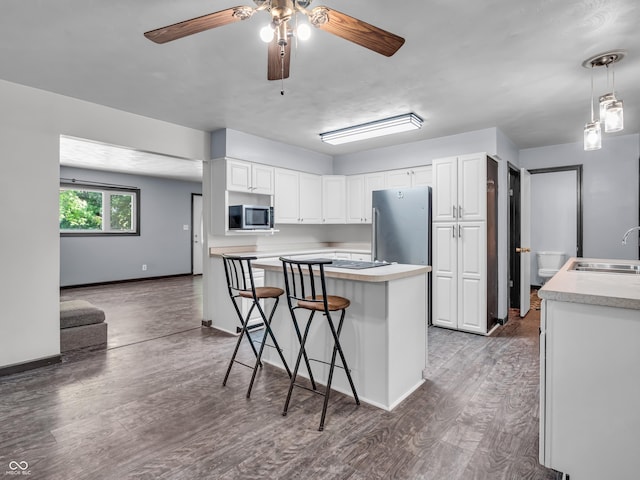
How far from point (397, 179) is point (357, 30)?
3468 millimetres

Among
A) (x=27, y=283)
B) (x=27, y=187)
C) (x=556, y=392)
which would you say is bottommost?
(x=556, y=392)

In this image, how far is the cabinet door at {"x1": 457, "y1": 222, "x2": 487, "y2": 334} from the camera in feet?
12.9

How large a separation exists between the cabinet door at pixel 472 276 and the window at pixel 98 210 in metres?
6.73

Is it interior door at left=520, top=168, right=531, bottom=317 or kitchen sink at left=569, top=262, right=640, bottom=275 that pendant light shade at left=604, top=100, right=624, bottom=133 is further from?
interior door at left=520, top=168, right=531, bottom=317

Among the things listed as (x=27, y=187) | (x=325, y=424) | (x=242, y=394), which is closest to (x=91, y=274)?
(x=27, y=187)

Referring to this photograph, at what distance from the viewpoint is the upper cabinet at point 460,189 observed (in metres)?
3.91

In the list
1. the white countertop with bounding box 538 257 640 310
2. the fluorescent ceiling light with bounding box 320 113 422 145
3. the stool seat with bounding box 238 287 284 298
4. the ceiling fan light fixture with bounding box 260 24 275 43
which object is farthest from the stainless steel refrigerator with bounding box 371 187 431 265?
the ceiling fan light fixture with bounding box 260 24 275 43

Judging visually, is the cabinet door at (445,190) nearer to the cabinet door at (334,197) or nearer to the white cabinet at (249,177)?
the cabinet door at (334,197)

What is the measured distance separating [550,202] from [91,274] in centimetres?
865

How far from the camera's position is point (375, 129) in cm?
392

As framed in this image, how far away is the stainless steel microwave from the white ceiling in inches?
38.7

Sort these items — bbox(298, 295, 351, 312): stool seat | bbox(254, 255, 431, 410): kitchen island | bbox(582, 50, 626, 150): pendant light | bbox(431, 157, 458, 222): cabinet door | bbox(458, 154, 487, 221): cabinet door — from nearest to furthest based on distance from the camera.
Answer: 1. bbox(582, 50, 626, 150): pendant light
2. bbox(298, 295, 351, 312): stool seat
3. bbox(254, 255, 431, 410): kitchen island
4. bbox(458, 154, 487, 221): cabinet door
5. bbox(431, 157, 458, 222): cabinet door

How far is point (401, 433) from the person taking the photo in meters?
2.04

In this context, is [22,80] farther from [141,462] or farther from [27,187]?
[141,462]
